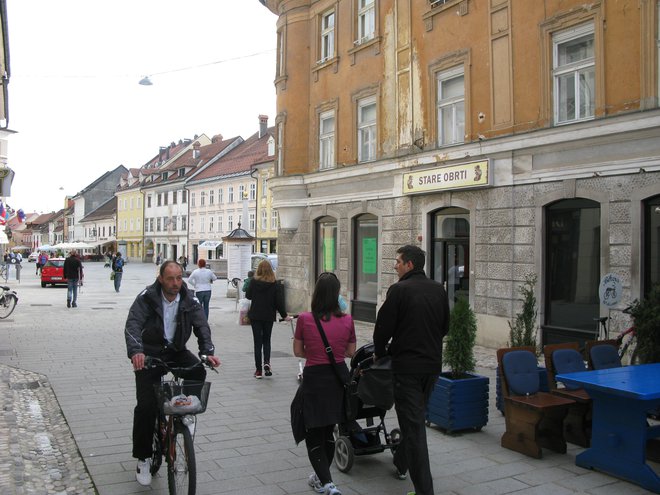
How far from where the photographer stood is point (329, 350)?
15.3 ft

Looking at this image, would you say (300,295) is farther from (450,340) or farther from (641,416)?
(641,416)

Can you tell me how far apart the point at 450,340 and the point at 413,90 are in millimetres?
9943

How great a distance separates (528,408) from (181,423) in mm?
3145

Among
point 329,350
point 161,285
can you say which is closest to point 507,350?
point 329,350

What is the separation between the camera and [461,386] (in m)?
6.24

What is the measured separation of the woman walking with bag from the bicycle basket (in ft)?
2.45

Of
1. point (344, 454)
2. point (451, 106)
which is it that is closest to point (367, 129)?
point (451, 106)

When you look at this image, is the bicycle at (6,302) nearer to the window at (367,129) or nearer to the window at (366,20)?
the window at (367,129)

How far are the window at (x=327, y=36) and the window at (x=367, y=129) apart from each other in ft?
7.40

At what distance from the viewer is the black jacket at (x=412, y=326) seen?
4.61 m

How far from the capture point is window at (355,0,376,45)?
54.7 ft

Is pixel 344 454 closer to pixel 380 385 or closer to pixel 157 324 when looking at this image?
pixel 380 385

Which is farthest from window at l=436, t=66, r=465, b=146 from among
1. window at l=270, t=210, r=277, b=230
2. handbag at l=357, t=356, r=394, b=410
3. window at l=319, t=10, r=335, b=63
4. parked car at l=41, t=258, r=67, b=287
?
window at l=270, t=210, r=277, b=230

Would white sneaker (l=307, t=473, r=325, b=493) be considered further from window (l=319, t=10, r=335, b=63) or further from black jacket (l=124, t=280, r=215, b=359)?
window (l=319, t=10, r=335, b=63)
